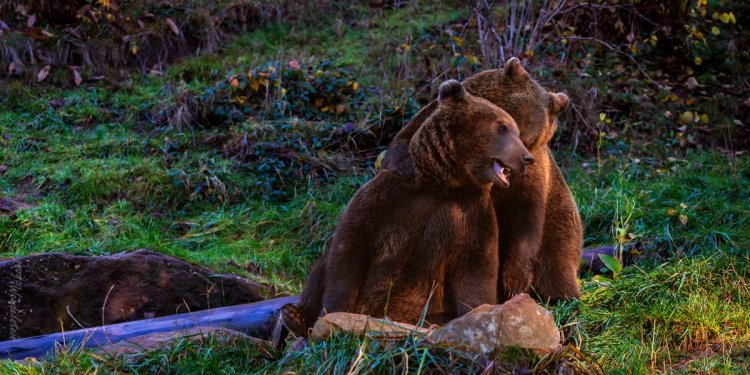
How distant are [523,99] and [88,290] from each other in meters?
3.56

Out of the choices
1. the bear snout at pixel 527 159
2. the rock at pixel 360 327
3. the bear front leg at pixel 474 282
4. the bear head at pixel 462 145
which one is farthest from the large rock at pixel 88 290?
the bear snout at pixel 527 159

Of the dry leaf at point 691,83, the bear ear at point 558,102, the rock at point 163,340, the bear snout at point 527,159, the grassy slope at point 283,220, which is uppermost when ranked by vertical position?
the bear snout at point 527,159

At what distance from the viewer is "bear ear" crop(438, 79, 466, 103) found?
14.1 ft

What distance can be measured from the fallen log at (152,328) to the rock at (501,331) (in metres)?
1.79

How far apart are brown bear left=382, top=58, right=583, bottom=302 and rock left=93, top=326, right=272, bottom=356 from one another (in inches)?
48.8

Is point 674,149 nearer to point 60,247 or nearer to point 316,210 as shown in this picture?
point 316,210

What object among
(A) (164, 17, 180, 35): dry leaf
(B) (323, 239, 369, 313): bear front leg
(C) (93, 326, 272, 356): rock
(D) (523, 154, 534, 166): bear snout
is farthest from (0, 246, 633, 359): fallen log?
(A) (164, 17, 180, 35): dry leaf

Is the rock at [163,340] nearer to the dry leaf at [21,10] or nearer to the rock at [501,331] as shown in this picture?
the rock at [501,331]

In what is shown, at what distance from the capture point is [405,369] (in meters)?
3.86

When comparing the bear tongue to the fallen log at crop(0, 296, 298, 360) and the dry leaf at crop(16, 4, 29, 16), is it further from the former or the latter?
the dry leaf at crop(16, 4, 29, 16)

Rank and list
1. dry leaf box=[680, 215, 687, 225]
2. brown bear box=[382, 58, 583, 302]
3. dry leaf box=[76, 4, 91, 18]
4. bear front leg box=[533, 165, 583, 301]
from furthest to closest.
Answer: dry leaf box=[76, 4, 91, 18] → dry leaf box=[680, 215, 687, 225] → bear front leg box=[533, 165, 583, 301] → brown bear box=[382, 58, 583, 302]

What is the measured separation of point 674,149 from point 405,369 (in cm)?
784

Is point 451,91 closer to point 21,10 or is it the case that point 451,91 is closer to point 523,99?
point 523,99

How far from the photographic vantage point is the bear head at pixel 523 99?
509cm
